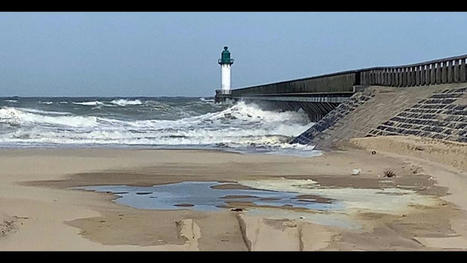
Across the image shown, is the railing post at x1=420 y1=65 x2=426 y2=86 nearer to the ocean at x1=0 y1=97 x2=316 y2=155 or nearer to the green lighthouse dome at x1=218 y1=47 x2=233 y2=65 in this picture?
the ocean at x1=0 y1=97 x2=316 y2=155

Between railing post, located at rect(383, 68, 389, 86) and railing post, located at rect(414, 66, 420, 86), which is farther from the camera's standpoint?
railing post, located at rect(383, 68, 389, 86)

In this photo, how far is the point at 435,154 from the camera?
1473 centimetres

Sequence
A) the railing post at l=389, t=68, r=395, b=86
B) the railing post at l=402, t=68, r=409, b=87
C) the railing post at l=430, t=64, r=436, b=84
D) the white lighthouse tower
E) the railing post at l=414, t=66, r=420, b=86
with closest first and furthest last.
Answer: the railing post at l=430, t=64, r=436, b=84
the railing post at l=414, t=66, r=420, b=86
the railing post at l=402, t=68, r=409, b=87
the railing post at l=389, t=68, r=395, b=86
the white lighthouse tower

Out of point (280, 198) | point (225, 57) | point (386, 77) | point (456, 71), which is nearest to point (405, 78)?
point (386, 77)

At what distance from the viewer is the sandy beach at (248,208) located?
6250 millimetres

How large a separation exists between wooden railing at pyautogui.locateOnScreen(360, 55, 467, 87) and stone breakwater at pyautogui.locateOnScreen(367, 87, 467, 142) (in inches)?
47.3

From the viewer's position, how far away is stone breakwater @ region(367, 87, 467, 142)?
54.6 feet

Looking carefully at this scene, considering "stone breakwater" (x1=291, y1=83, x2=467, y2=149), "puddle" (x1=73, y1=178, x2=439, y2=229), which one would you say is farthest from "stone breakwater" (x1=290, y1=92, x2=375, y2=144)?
"puddle" (x1=73, y1=178, x2=439, y2=229)

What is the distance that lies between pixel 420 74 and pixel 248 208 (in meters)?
19.0

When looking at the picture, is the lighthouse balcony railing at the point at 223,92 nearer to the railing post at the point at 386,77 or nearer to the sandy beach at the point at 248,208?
the railing post at the point at 386,77

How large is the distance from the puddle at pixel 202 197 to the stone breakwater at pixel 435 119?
23.0ft

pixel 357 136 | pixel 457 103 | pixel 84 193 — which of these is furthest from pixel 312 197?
pixel 357 136

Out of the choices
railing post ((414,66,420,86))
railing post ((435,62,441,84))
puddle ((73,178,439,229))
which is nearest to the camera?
puddle ((73,178,439,229))
